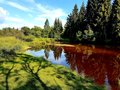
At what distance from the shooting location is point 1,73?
12.6m

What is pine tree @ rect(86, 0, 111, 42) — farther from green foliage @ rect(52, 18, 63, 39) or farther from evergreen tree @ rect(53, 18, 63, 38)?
evergreen tree @ rect(53, 18, 63, 38)

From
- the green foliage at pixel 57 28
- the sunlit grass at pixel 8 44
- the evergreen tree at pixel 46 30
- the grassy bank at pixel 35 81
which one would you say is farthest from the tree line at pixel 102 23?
the evergreen tree at pixel 46 30

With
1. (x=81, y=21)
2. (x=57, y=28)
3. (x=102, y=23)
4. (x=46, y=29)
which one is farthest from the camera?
(x=46, y=29)

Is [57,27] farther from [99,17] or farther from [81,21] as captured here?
[99,17]

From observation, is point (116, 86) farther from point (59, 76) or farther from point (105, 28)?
point (105, 28)

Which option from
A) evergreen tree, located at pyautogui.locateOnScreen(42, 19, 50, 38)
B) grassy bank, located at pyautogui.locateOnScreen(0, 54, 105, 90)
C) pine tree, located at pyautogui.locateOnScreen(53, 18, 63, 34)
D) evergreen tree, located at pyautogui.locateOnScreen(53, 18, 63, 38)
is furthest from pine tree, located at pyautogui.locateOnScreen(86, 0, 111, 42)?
pine tree, located at pyautogui.locateOnScreen(53, 18, 63, 34)

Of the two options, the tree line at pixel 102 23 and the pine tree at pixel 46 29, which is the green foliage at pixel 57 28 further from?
the tree line at pixel 102 23

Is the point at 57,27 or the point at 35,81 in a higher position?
the point at 57,27

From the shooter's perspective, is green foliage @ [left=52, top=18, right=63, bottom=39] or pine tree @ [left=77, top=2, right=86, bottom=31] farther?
green foliage @ [left=52, top=18, right=63, bottom=39]

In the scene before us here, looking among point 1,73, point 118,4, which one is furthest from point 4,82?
point 118,4

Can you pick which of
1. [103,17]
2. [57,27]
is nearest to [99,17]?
[103,17]

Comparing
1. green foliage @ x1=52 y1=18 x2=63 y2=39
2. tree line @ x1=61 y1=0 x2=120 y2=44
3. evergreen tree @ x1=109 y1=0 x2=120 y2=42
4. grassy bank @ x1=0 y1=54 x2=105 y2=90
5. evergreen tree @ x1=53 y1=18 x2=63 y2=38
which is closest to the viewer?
grassy bank @ x1=0 y1=54 x2=105 y2=90

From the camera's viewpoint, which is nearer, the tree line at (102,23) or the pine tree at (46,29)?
the tree line at (102,23)

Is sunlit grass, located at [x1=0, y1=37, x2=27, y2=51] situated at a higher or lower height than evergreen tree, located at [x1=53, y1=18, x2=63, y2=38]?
lower
